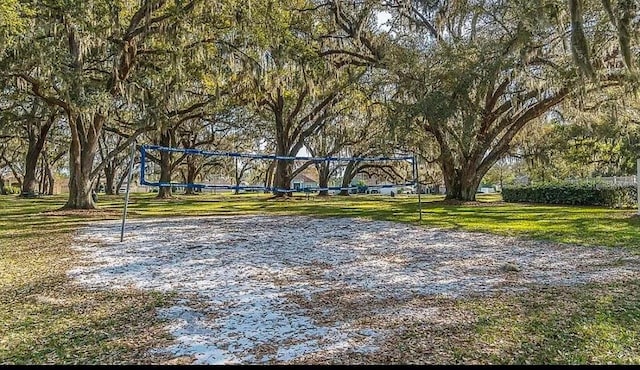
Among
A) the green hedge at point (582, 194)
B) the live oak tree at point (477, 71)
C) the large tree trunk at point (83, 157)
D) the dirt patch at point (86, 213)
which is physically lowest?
the dirt patch at point (86, 213)

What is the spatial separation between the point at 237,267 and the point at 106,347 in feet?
8.09

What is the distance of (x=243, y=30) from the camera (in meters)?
11.7

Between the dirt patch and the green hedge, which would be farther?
the green hedge

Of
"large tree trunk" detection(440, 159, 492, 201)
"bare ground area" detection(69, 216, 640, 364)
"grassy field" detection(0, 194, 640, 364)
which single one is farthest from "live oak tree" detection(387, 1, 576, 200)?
"grassy field" detection(0, 194, 640, 364)

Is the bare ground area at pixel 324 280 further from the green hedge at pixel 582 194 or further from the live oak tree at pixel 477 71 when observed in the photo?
the green hedge at pixel 582 194

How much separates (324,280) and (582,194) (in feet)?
48.4

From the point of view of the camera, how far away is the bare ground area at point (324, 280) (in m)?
2.91

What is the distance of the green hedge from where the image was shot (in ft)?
49.7

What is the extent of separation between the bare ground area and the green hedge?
390 inches

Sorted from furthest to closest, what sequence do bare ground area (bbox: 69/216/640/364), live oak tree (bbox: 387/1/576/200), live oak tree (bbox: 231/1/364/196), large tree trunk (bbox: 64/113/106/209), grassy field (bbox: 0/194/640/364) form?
large tree trunk (bbox: 64/113/106/209)
live oak tree (bbox: 231/1/364/196)
live oak tree (bbox: 387/1/576/200)
bare ground area (bbox: 69/216/640/364)
grassy field (bbox: 0/194/640/364)

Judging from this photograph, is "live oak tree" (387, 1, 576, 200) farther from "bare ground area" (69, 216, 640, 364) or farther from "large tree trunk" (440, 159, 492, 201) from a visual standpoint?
"bare ground area" (69, 216, 640, 364)

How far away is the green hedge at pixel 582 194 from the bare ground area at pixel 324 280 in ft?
32.5

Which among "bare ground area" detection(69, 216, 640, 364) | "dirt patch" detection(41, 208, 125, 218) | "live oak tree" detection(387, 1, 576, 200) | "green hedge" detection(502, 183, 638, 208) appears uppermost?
"live oak tree" detection(387, 1, 576, 200)

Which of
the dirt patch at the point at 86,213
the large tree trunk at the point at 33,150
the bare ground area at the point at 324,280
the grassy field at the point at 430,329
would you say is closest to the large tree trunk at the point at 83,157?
the dirt patch at the point at 86,213
